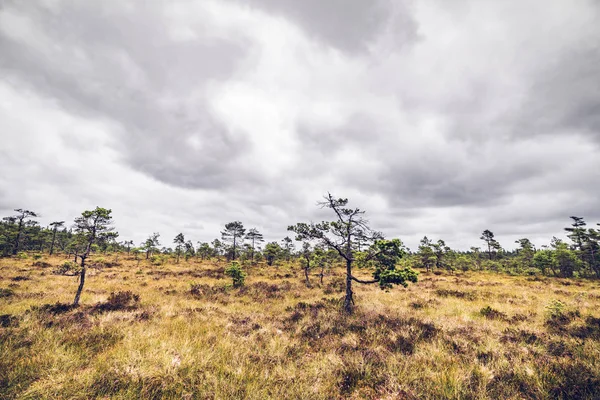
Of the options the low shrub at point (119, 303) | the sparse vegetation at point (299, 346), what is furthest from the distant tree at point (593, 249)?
the low shrub at point (119, 303)

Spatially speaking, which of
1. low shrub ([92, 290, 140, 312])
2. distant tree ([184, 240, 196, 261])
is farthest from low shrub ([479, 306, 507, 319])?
distant tree ([184, 240, 196, 261])

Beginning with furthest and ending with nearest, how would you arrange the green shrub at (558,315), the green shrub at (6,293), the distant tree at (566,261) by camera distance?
1. the distant tree at (566,261)
2. the green shrub at (6,293)
3. the green shrub at (558,315)

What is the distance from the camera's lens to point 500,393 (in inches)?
182

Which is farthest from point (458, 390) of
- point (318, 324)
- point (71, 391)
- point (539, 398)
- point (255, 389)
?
point (71, 391)

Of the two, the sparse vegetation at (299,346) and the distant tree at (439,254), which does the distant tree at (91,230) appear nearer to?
the sparse vegetation at (299,346)

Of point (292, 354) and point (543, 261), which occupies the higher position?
point (543, 261)

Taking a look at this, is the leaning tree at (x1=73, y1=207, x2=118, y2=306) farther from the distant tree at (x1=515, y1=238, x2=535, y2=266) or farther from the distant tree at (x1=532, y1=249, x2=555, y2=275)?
the distant tree at (x1=515, y1=238, x2=535, y2=266)

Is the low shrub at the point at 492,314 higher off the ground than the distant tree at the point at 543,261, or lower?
lower

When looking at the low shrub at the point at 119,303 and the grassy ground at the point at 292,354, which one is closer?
the grassy ground at the point at 292,354

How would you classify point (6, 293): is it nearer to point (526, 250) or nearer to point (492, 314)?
point (492, 314)

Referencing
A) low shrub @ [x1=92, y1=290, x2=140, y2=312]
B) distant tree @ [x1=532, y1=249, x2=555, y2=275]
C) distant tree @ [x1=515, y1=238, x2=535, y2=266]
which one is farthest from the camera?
distant tree @ [x1=515, y1=238, x2=535, y2=266]

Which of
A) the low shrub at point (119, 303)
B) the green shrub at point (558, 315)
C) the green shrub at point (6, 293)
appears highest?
the green shrub at point (558, 315)

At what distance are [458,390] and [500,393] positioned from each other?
90 cm

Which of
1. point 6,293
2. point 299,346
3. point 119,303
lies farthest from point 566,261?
point 6,293
